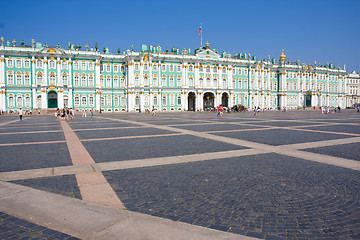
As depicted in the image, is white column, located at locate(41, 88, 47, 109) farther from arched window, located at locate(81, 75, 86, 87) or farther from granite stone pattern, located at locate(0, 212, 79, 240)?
granite stone pattern, located at locate(0, 212, 79, 240)

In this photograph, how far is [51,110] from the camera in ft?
172

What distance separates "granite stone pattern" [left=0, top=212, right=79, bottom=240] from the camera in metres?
3.72

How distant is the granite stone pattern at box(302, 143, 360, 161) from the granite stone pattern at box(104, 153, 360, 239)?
6.28 feet

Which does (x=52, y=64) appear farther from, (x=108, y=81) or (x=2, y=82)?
(x=108, y=81)

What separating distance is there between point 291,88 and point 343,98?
26.9 m

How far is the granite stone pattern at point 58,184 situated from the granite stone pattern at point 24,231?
110 centimetres

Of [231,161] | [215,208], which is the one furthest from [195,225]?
[231,161]

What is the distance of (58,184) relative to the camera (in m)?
5.89

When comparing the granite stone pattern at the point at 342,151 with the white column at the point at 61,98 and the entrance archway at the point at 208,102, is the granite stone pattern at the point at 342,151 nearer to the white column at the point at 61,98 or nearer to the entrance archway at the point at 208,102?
the white column at the point at 61,98

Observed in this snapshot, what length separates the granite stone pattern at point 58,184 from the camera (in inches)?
211

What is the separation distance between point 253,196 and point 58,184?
4231mm

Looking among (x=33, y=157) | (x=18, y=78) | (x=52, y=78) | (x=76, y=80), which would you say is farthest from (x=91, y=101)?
(x=33, y=157)

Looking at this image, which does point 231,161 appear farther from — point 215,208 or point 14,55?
point 14,55

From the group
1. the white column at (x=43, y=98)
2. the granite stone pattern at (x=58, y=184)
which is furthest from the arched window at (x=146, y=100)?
the granite stone pattern at (x=58, y=184)
